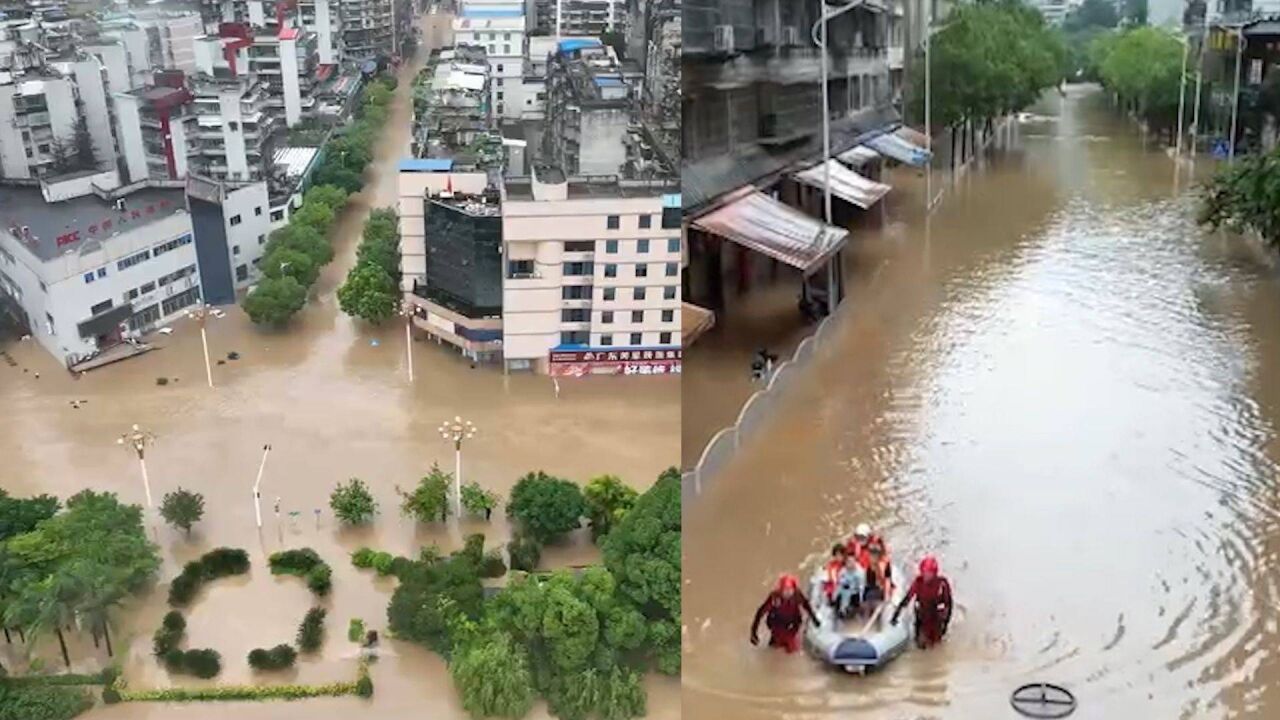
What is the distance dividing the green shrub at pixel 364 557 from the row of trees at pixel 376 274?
2.29 feet

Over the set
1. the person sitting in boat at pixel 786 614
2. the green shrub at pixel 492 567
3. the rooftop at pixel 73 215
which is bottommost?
the green shrub at pixel 492 567

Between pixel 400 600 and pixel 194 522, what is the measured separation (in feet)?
2.48

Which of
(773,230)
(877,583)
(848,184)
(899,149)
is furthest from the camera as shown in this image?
(899,149)

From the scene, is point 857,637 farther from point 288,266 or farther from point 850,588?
point 288,266

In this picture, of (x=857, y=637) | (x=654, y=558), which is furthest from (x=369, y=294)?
(x=857, y=637)

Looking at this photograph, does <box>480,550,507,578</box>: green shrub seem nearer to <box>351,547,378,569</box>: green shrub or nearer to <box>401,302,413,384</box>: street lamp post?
<box>351,547,378,569</box>: green shrub

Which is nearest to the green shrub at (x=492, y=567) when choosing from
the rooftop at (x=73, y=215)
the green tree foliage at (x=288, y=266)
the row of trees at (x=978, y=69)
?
the green tree foliage at (x=288, y=266)

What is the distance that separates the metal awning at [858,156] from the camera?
21.6 ft

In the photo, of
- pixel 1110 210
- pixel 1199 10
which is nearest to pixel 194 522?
pixel 1110 210

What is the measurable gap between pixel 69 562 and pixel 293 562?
1.94 ft

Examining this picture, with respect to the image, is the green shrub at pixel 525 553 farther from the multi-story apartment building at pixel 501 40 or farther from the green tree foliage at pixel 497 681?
the multi-story apartment building at pixel 501 40

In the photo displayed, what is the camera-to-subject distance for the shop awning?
736cm

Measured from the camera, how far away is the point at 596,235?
129 inches

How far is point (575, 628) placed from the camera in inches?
117
